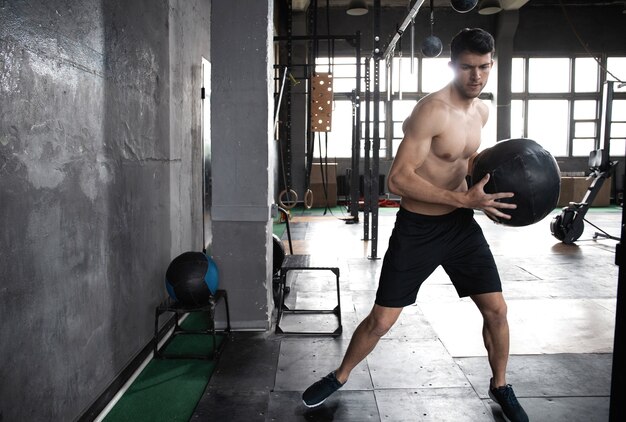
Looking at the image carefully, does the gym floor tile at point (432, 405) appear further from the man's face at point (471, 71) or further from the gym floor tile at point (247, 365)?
the man's face at point (471, 71)

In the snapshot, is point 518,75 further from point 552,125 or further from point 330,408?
point 330,408

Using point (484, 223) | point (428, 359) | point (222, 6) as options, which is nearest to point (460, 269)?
point (428, 359)

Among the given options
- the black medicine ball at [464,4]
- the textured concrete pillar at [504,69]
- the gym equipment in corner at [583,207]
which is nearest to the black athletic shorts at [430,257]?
the black medicine ball at [464,4]

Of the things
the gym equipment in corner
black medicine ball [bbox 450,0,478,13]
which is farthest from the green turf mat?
the gym equipment in corner

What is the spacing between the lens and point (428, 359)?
9.05 feet

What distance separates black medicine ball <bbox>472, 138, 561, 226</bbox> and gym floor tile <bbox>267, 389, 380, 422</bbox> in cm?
100

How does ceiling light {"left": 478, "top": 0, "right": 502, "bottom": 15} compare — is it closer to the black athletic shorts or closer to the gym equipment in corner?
the gym equipment in corner

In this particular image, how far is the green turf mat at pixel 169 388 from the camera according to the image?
7.15 feet

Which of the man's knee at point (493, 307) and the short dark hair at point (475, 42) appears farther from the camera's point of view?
the man's knee at point (493, 307)

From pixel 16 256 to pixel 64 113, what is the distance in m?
0.55

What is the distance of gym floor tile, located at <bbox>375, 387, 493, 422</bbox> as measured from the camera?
2.12m

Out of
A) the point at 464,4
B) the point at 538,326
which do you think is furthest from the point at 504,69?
the point at 538,326

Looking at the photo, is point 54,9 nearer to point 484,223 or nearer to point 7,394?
point 7,394

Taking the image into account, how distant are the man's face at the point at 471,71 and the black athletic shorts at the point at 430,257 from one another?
498 mm
